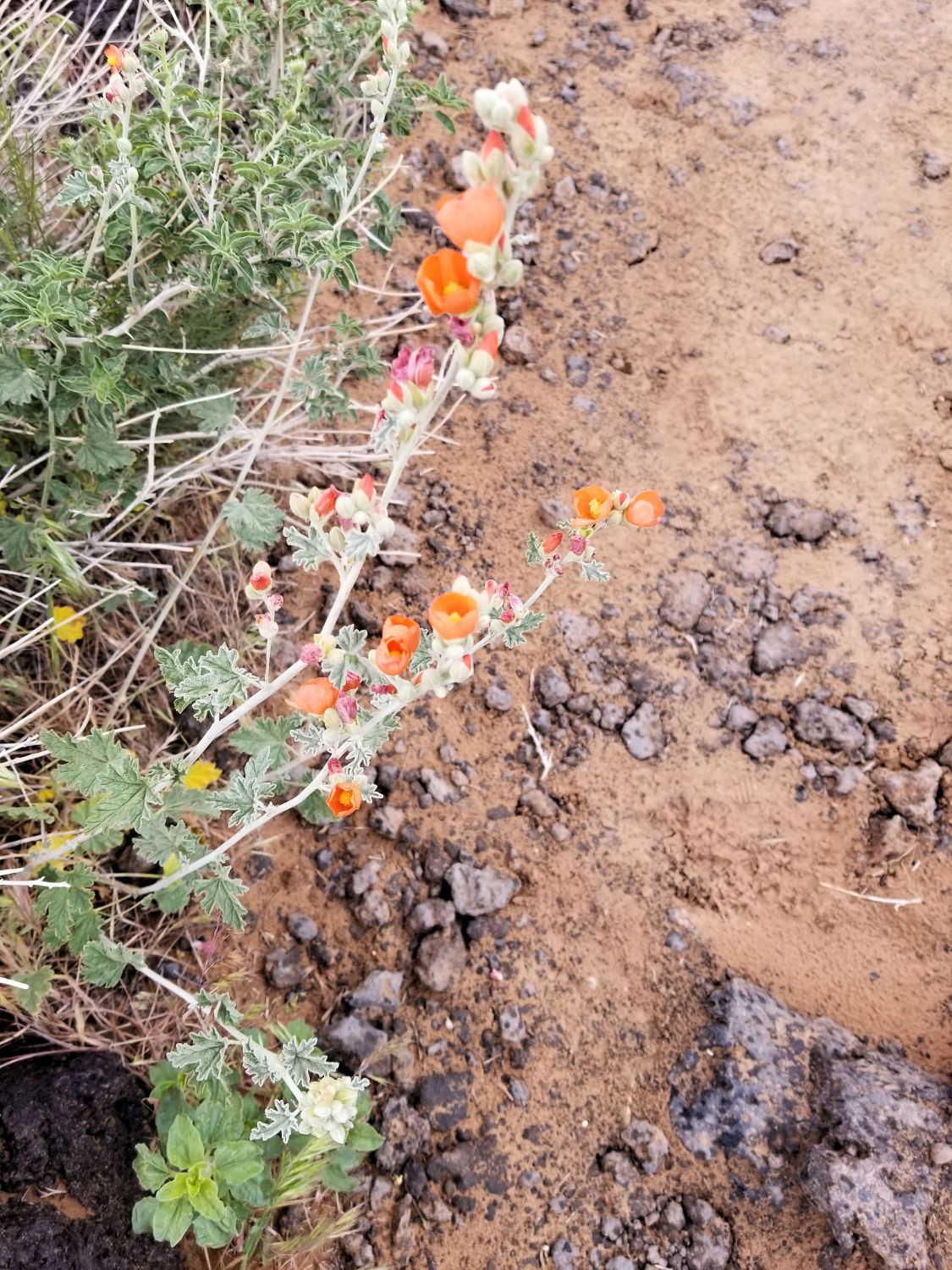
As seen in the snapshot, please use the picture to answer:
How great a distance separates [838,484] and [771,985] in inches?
63.0

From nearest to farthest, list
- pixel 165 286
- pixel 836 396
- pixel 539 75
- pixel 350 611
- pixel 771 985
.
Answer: pixel 165 286
pixel 771 985
pixel 350 611
pixel 836 396
pixel 539 75

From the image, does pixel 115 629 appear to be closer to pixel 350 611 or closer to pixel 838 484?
pixel 350 611

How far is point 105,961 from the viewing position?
1.93m

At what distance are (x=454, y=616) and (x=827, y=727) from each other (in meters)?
1.63

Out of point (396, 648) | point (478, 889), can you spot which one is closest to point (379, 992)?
point (478, 889)

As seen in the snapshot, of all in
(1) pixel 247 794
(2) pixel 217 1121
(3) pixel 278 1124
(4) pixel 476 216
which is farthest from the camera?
(2) pixel 217 1121

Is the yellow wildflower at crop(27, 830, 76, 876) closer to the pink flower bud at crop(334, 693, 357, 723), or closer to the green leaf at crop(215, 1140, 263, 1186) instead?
the green leaf at crop(215, 1140, 263, 1186)

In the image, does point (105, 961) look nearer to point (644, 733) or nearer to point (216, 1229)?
point (216, 1229)

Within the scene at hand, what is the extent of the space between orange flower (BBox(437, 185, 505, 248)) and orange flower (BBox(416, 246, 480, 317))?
51 mm

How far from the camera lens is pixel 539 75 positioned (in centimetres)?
378

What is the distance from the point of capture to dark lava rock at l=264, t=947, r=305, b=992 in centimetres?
229

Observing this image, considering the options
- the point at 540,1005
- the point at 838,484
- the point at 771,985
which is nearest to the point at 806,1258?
the point at 771,985

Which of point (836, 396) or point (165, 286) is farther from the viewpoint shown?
point (836, 396)

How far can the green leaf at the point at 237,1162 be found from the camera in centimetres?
176
